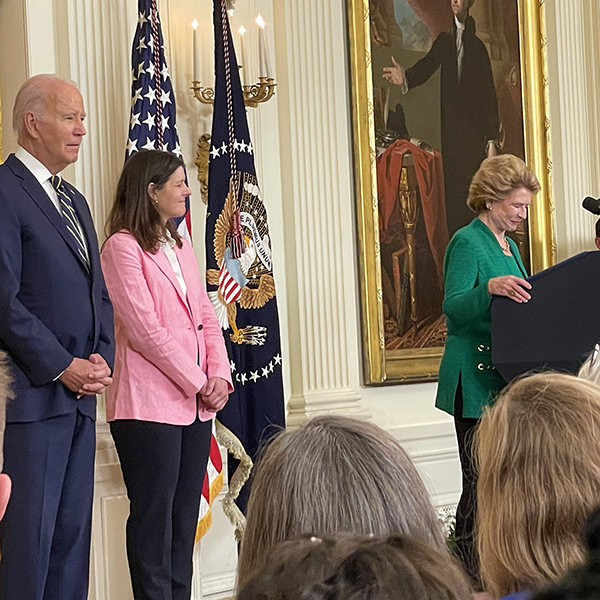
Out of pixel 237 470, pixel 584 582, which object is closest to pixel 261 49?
pixel 237 470

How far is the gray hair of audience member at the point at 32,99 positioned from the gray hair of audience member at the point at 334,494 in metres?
2.50

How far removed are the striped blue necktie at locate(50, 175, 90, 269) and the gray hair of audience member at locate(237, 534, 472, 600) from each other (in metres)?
2.85

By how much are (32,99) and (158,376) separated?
1145 millimetres

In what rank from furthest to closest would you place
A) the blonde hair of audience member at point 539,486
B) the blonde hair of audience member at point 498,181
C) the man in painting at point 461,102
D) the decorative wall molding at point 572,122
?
1. the decorative wall molding at point 572,122
2. the man in painting at point 461,102
3. the blonde hair of audience member at point 498,181
4. the blonde hair of audience member at point 539,486

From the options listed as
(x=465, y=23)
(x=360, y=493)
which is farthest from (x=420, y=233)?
(x=360, y=493)

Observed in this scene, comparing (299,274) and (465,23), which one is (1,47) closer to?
(299,274)

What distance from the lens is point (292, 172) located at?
229 inches

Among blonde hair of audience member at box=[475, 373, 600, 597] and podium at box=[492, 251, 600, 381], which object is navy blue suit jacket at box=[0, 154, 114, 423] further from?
blonde hair of audience member at box=[475, 373, 600, 597]

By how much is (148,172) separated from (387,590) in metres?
3.36

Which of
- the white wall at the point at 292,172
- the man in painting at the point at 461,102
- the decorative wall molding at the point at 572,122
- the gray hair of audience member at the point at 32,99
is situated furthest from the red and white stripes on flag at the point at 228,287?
the decorative wall molding at the point at 572,122

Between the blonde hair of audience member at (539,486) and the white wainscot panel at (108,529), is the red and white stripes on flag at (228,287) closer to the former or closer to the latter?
the white wainscot panel at (108,529)

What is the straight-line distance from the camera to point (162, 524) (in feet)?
12.5

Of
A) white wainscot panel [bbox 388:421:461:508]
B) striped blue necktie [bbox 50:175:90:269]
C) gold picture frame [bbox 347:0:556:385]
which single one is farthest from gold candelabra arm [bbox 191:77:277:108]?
white wainscot panel [bbox 388:421:461:508]

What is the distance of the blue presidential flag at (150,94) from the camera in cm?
439
